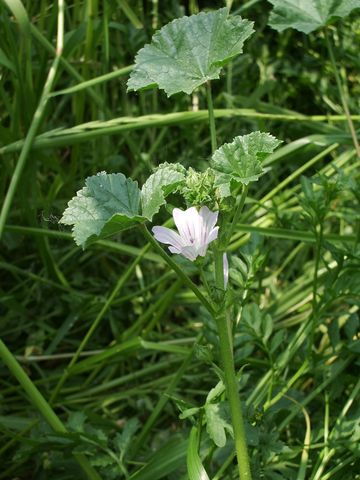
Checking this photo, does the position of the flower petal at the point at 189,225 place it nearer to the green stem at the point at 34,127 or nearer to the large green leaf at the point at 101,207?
the large green leaf at the point at 101,207

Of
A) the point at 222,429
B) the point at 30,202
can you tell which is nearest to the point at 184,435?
the point at 222,429

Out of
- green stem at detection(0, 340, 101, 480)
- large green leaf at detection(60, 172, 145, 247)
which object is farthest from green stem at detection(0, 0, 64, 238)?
large green leaf at detection(60, 172, 145, 247)

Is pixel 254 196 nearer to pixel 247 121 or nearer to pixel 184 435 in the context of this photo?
pixel 247 121

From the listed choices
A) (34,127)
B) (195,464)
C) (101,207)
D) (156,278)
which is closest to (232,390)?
(195,464)

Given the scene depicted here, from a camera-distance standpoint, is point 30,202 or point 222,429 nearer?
point 222,429

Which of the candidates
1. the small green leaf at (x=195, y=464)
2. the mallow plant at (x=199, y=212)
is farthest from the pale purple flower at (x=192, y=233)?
the small green leaf at (x=195, y=464)

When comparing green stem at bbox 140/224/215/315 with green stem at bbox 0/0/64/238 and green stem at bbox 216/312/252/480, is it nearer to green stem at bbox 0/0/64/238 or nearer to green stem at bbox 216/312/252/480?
green stem at bbox 216/312/252/480
